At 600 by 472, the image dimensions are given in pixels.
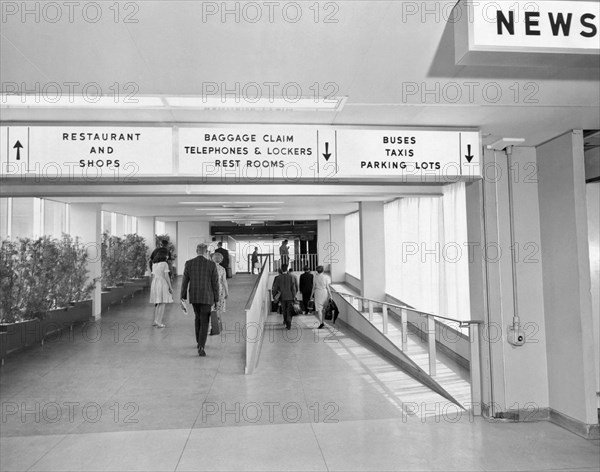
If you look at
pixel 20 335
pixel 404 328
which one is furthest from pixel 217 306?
pixel 404 328

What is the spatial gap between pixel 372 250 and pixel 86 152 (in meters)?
10.1

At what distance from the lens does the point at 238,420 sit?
4.59 metres

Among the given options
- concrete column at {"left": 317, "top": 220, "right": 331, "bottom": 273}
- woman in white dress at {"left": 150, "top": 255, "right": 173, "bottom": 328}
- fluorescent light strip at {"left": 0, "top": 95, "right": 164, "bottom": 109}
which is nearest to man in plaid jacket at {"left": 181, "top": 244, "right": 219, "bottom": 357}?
woman in white dress at {"left": 150, "top": 255, "right": 173, "bottom": 328}

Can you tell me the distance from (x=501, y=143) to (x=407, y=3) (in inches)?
114

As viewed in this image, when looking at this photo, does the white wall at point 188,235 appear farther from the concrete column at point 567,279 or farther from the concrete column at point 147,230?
the concrete column at point 567,279

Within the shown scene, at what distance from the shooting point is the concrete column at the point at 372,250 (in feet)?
42.2

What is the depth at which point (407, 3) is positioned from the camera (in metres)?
2.21

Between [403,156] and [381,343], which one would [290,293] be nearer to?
[381,343]

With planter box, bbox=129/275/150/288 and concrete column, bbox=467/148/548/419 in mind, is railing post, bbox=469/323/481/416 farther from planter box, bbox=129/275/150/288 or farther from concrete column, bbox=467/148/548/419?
planter box, bbox=129/275/150/288

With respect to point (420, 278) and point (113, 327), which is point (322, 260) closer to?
point (420, 278)

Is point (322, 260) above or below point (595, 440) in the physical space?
above

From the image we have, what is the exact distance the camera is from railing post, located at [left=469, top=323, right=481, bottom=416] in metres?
4.84

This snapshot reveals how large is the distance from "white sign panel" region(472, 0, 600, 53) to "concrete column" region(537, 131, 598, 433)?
3.23m

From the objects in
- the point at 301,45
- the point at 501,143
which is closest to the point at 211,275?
the point at 501,143
